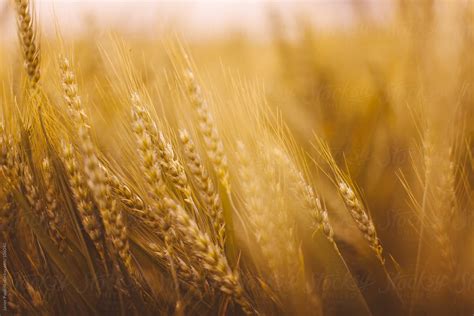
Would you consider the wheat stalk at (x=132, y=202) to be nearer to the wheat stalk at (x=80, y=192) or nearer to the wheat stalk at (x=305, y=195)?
the wheat stalk at (x=80, y=192)

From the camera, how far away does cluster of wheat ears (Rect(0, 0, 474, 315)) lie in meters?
0.56

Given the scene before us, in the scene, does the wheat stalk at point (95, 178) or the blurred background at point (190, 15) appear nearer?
the wheat stalk at point (95, 178)

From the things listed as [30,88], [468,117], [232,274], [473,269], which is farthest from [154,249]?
[468,117]

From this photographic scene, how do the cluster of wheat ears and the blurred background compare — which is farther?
the blurred background

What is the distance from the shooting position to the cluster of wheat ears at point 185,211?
56cm

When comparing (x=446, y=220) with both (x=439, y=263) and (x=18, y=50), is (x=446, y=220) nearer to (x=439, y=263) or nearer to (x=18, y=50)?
(x=439, y=263)

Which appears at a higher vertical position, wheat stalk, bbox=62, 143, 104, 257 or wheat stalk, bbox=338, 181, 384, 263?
wheat stalk, bbox=62, 143, 104, 257

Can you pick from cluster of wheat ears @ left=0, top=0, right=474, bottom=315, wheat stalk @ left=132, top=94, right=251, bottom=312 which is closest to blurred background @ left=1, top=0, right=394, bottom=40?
cluster of wheat ears @ left=0, top=0, right=474, bottom=315

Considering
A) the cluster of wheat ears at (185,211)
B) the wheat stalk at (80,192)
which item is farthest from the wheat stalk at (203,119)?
the wheat stalk at (80,192)

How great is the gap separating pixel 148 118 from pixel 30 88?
25 cm

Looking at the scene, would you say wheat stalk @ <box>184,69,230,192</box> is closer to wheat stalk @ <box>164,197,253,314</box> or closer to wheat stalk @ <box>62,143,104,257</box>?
wheat stalk @ <box>164,197,253,314</box>

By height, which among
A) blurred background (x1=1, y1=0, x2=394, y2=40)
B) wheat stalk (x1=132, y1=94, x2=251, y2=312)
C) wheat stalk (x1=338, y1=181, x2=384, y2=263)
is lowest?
wheat stalk (x1=338, y1=181, x2=384, y2=263)

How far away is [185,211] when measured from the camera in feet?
1.87

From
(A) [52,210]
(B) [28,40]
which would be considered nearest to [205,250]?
(A) [52,210]
